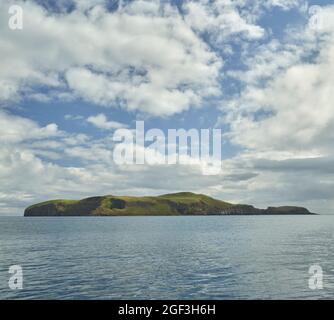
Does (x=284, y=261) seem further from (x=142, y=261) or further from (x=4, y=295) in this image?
(x=4, y=295)

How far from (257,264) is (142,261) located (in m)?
21.6

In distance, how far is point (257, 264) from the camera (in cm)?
6266

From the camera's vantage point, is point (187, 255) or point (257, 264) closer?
point (257, 264)

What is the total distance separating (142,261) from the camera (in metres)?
67.8

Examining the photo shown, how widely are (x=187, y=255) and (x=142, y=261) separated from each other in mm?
13196
